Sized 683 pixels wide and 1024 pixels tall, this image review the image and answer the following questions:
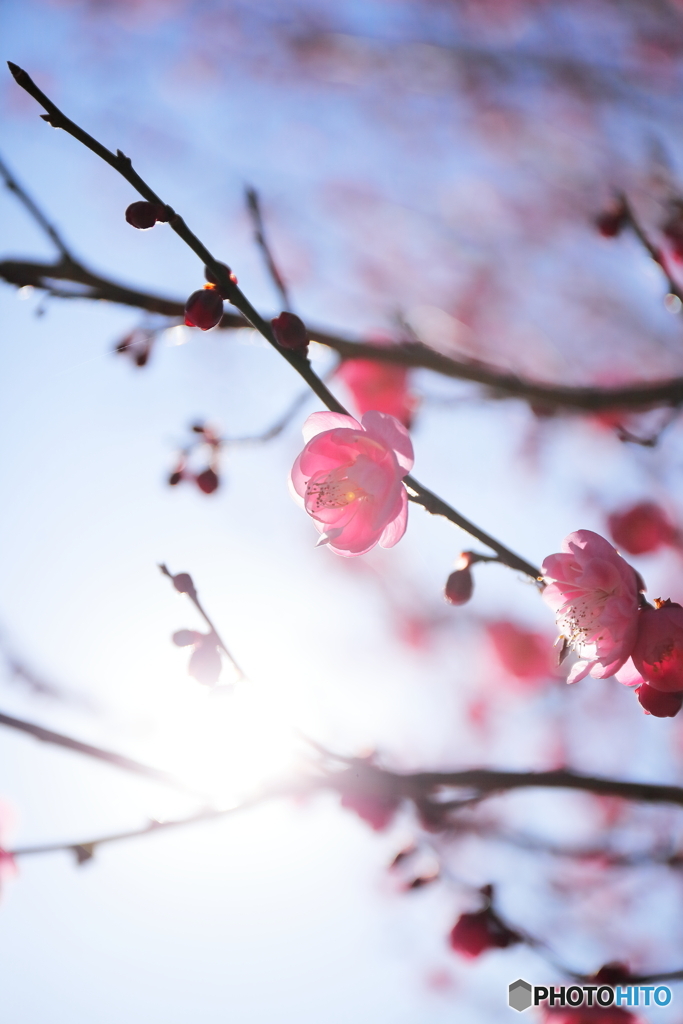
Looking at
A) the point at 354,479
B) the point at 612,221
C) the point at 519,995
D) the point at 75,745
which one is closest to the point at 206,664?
the point at 75,745

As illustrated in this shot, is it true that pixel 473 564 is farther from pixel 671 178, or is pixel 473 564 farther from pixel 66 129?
pixel 671 178

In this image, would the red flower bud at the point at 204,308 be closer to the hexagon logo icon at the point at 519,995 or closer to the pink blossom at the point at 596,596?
the pink blossom at the point at 596,596

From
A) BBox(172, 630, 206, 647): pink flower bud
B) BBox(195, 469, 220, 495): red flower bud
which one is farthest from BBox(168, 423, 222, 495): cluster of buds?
BBox(172, 630, 206, 647): pink flower bud

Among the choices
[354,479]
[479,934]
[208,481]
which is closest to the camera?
[354,479]

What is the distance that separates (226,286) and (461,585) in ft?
1.70

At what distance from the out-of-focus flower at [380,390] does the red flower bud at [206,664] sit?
35.2 inches

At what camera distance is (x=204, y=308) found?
0.85 meters

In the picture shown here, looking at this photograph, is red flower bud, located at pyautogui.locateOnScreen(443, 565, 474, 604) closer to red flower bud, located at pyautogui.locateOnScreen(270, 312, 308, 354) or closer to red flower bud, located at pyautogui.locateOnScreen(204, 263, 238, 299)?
red flower bud, located at pyautogui.locateOnScreen(270, 312, 308, 354)

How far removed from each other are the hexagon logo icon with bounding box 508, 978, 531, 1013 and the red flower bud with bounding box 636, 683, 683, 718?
1408 millimetres

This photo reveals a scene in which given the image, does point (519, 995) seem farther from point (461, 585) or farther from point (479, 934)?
point (461, 585)

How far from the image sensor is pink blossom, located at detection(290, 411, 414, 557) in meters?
0.79

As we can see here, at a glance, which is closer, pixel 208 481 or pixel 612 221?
pixel 208 481

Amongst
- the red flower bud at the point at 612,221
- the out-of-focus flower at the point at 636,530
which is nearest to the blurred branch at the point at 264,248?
the red flower bud at the point at 612,221

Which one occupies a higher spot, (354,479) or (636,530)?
(354,479)
